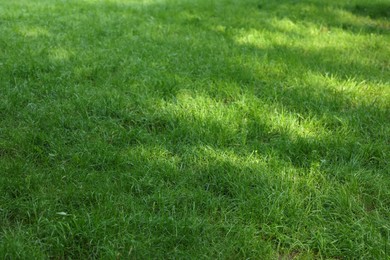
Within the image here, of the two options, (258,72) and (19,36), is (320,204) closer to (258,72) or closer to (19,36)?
(258,72)

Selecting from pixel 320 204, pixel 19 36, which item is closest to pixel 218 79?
pixel 320 204

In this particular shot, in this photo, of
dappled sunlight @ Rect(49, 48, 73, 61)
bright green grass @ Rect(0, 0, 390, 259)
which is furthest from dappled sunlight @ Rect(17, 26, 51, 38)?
dappled sunlight @ Rect(49, 48, 73, 61)

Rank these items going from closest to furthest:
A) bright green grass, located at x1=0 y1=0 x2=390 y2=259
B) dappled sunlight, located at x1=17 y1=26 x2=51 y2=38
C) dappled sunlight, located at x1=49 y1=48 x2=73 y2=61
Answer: bright green grass, located at x1=0 y1=0 x2=390 y2=259 → dappled sunlight, located at x1=49 y1=48 x2=73 y2=61 → dappled sunlight, located at x1=17 y1=26 x2=51 y2=38

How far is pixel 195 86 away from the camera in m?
4.45


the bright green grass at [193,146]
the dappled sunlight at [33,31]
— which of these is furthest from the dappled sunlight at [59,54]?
the dappled sunlight at [33,31]

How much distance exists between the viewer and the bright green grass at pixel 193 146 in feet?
8.00

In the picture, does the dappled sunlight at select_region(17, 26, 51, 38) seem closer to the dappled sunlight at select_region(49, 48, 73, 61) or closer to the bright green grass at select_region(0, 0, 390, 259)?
the bright green grass at select_region(0, 0, 390, 259)

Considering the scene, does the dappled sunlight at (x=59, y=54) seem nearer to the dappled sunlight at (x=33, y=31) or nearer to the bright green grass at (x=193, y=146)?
the bright green grass at (x=193, y=146)

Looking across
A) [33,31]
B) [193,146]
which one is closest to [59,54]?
[33,31]

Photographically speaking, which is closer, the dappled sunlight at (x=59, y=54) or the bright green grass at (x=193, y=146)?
the bright green grass at (x=193, y=146)

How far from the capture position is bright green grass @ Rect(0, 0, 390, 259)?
2438 mm

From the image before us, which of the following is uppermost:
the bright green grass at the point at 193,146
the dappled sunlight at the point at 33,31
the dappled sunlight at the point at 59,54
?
the dappled sunlight at the point at 33,31

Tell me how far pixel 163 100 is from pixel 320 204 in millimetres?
1993

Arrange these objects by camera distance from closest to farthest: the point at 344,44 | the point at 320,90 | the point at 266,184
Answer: the point at 266,184 → the point at 320,90 → the point at 344,44
